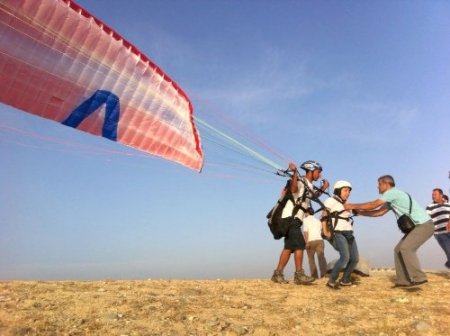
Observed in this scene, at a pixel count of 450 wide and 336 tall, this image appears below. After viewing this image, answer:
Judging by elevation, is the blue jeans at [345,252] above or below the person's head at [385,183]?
below

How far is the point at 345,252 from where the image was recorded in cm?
870

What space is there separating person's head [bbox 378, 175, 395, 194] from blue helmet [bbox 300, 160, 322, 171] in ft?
4.30

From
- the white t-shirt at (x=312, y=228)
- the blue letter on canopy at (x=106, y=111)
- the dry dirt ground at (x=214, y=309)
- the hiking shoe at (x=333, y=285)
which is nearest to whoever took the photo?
the dry dirt ground at (x=214, y=309)

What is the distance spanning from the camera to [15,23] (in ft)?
24.4

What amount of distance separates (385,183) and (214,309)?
13.9ft

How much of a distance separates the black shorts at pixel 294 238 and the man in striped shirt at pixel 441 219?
4.08 meters

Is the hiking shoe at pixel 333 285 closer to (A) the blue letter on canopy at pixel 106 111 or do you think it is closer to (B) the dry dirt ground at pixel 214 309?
(B) the dry dirt ground at pixel 214 309

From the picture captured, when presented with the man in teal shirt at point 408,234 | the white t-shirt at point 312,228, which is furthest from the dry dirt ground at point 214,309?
the white t-shirt at point 312,228

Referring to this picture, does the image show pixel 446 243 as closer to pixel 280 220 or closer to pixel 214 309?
pixel 280 220

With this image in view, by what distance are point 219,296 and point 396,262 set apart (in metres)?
3.54

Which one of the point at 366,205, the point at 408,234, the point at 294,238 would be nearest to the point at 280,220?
the point at 294,238

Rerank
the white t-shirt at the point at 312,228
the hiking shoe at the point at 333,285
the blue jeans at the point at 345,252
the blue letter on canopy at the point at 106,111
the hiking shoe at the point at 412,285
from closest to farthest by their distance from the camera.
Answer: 1. the hiking shoe at the point at 412,285
2. the hiking shoe at the point at 333,285
3. the blue jeans at the point at 345,252
4. the blue letter on canopy at the point at 106,111
5. the white t-shirt at the point at 312,228

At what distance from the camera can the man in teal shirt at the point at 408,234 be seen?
8.08 m

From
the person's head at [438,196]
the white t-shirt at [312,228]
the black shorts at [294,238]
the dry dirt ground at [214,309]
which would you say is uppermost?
the person's head at [438,196]
